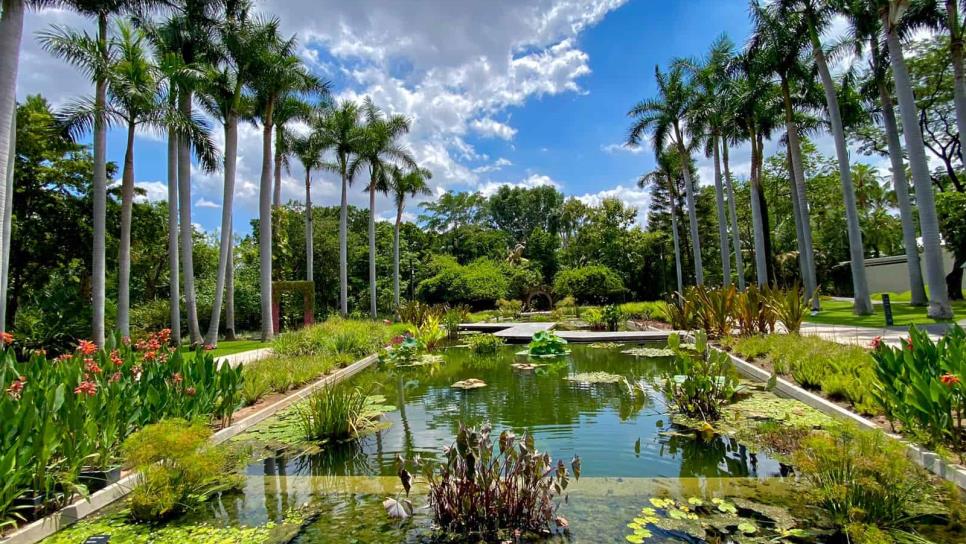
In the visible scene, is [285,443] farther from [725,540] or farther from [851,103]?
[851,103]

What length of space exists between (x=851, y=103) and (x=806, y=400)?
2090cm

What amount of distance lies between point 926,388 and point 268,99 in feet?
63.8

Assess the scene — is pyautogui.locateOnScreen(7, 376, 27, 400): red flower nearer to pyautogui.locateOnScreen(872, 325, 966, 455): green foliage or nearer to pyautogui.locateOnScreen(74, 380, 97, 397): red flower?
pyautogui.locateOnScreen(74, 380, 97, 397): red flower

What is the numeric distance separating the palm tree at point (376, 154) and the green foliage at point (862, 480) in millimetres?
23095

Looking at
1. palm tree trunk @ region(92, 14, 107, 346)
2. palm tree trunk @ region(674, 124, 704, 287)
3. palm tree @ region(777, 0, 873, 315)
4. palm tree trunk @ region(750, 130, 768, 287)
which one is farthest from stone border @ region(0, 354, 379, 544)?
palm tree trunk @ region(674, 124, 704, 287)

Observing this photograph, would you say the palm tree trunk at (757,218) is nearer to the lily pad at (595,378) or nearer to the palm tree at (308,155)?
the lily pad at (595,378)

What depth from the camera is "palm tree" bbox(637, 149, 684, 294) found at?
28.4 meters

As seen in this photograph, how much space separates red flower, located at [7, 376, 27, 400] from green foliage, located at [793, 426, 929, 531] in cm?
595

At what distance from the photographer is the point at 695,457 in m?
4.43

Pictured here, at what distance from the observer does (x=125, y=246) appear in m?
13.8

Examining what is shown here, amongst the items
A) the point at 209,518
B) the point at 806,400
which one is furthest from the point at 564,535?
the point at 806,400

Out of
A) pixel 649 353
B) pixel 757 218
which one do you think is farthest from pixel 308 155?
pixel 757 218

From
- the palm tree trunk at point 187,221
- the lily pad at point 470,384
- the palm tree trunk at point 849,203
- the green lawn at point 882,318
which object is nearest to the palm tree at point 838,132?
the palm tree trunk at point 849,203

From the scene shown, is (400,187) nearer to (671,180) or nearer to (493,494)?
(671,180)
